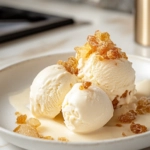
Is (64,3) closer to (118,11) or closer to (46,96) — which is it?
(118,11)

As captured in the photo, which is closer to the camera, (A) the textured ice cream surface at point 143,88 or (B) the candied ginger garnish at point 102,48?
(B) the candied ginger garnish at point 102,48

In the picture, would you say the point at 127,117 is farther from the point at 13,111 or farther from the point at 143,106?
the point at 13,111

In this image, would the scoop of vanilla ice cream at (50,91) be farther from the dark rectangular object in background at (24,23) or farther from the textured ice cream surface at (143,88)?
the dark rectangular object in background at (24,23)

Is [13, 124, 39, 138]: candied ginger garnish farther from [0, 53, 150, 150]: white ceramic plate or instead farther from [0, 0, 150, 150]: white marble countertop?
[0, 0, 150, 150]: white marble countertop

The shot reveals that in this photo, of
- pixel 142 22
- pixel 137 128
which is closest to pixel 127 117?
pixel 137 128

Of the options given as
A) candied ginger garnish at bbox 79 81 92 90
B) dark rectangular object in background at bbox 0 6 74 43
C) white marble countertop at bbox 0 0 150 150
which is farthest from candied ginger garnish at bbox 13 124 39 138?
dark rectangular object in background at bbox 0 6 74 43

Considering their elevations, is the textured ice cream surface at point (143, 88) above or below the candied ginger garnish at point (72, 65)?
below

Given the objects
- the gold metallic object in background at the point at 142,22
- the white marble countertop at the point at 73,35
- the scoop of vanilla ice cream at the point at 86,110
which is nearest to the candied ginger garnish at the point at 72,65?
the scoop of vanilla ice cream at the point at 86,110
